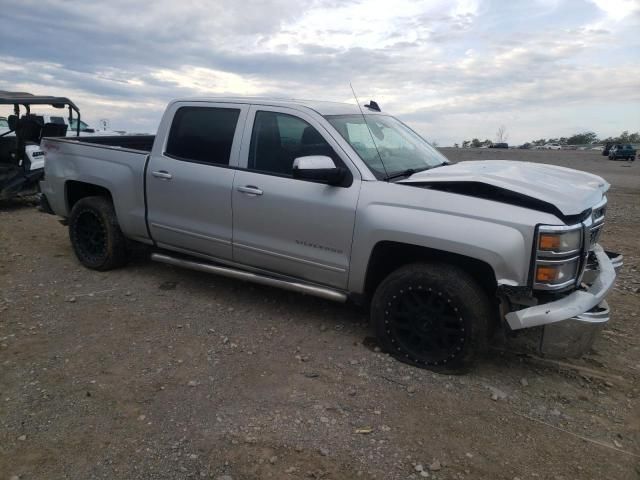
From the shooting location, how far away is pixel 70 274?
548 cm

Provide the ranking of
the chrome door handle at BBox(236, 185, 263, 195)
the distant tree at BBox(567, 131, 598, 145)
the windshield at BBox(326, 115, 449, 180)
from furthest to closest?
the distant tree at BBox(567, 131, 598, 145) → the chrome door handle at BBox(236, 185, 263, 195) → the windshield at BBox(326, 115, 449, 180)

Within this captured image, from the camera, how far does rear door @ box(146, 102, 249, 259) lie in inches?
175

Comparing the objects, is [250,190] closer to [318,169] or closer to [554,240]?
[318,169]

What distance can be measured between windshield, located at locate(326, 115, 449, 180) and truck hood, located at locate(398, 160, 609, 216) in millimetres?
256

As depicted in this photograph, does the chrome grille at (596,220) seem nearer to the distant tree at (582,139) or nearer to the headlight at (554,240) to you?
the headlight at (554,240)

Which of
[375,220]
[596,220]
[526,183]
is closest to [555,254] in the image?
[526,183]

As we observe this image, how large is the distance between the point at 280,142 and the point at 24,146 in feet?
21.7

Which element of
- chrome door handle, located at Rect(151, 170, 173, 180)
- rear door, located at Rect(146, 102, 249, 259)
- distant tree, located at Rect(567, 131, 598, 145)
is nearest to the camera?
rear door, located at Rect(146, 102, 249, 259)

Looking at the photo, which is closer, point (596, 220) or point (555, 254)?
point (555, 254)

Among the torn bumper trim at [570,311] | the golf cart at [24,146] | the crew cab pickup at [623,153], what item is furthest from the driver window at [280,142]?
the crew cab pickup at [623,153]

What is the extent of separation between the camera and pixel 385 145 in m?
4.30

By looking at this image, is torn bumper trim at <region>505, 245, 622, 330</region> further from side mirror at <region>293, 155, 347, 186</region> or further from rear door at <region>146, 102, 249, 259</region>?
rear door at <region>146, 102, 249, 259</region>

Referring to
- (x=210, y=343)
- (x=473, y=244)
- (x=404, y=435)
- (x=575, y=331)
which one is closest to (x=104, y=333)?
(x=210, y=343)

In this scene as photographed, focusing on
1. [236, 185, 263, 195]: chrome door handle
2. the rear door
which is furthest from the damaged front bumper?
the rear door
